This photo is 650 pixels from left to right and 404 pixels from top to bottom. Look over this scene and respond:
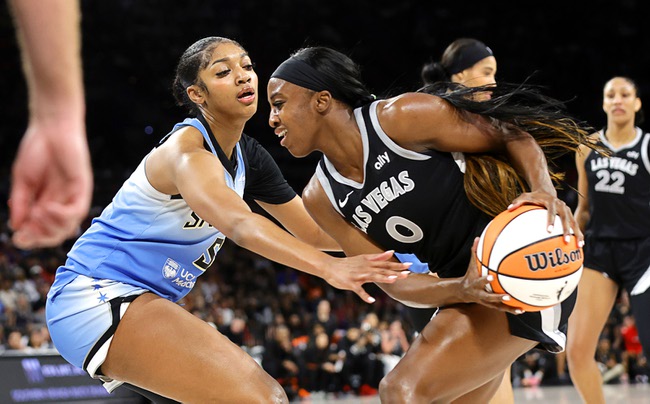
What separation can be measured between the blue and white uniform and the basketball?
0.95 m

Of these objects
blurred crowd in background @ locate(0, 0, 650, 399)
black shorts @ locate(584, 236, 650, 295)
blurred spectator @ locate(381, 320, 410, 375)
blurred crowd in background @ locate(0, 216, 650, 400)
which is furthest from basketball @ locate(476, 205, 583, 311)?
blurred spectator @ locate(381, 320, 410, 375)

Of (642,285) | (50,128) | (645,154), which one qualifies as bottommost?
(642,285)

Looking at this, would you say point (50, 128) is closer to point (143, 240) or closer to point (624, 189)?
point (143, 240)

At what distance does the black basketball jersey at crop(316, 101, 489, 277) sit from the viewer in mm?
2836

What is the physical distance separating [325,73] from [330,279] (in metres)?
1.00

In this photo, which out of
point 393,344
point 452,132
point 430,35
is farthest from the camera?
point 430,35

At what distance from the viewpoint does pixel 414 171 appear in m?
2.83

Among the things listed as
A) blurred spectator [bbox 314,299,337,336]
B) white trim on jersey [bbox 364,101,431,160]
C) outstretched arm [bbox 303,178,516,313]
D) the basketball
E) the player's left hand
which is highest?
white trim on jersey [bbox 364,101,431,160]

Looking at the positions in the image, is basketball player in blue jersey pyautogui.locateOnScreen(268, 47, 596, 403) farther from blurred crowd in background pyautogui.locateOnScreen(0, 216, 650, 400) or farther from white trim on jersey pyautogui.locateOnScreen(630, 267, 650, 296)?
blurred crowd in background pyautogui.locateOnScreen(0, 216, 650, 400)

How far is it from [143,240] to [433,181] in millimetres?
1045

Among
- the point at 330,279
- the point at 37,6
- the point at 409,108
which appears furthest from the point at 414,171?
the point at 37,6

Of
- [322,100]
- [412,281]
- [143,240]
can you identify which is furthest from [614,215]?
[143,240]

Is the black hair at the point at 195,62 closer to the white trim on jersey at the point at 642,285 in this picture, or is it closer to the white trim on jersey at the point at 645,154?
the white trim on jersey at the point at 642,285

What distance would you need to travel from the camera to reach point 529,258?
2.54 m
